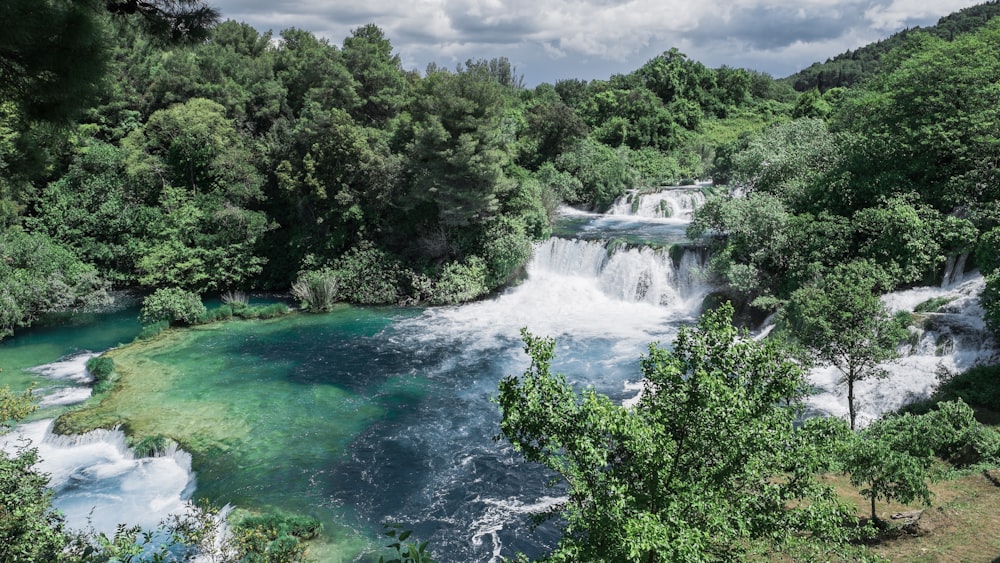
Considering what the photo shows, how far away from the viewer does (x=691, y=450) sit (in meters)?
6.62

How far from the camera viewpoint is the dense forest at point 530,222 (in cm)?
648

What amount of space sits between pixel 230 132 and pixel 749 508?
31.8 metres

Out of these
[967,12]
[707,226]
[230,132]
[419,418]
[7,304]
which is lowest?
[419,418]

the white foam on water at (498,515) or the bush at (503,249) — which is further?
the bush at (503,249)

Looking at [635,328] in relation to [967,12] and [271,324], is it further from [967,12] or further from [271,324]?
[967,12]

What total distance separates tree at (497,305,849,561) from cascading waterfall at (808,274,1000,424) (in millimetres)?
9208

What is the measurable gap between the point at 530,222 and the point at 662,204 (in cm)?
1165

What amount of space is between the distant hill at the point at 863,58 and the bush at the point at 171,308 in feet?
252

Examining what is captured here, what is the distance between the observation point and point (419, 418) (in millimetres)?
16641

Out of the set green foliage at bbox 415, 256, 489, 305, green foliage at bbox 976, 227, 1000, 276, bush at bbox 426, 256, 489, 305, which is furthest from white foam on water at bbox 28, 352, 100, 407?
green foliage at bbox 976, 227, 1000, 276

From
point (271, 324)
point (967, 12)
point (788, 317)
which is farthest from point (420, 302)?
point (967, 12)

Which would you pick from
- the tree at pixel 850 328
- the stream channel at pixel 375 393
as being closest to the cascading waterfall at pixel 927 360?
the stream channel at pixel 375 393

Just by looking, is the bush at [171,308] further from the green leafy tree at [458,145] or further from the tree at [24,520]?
the tree at [24,520]

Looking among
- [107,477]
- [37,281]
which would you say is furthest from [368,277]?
[107,477]
